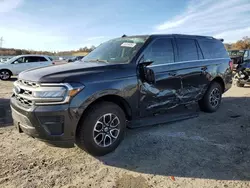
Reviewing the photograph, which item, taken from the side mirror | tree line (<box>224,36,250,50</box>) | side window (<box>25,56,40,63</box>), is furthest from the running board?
tree line (<box>224,36,250,50</box>)

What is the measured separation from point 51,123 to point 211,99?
440 centimetres

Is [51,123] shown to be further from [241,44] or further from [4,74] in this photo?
[241,44]

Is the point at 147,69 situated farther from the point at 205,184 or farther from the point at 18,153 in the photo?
the point at 18,153

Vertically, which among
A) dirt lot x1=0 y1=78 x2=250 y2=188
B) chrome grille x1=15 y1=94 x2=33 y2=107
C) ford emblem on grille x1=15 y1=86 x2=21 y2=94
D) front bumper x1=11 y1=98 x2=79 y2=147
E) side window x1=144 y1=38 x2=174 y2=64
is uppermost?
side window x1=144 y1=38 x2=174 y2=64

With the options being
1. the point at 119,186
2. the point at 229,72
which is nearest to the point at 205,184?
the point at 119,186

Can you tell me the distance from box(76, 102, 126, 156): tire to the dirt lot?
176 mm

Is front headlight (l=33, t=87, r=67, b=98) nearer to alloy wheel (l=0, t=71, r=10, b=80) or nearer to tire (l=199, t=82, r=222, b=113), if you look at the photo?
tire (l=199, t=82, r=222, b=113)

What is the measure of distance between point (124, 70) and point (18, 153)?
2.20m

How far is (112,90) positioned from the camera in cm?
343

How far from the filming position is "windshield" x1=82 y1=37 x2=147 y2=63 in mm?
4051

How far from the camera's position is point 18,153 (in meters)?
3.60

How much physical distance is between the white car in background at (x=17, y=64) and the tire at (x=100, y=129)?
1279 centimetres

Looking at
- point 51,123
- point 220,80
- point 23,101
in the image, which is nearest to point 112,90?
point 51,123

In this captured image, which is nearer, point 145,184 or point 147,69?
point 145,184
